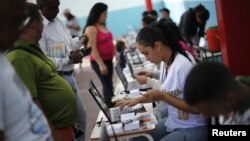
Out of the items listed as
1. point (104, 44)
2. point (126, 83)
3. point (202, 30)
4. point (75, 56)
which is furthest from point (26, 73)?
point (104, 44)

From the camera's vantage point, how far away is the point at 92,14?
4.33m

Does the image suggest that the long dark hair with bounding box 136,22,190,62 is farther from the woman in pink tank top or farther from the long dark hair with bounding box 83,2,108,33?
the long dark hair with bounding box 83,2,108,33

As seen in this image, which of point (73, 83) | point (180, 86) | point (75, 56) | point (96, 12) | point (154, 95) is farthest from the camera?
point (96, 12)

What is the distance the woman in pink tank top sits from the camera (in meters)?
4.30

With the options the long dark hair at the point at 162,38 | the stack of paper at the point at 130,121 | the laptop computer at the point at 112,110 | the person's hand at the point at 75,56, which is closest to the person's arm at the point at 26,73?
the laptop computer at the point at 112,110

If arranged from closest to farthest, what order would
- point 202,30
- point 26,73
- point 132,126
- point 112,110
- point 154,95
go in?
point 26,73, point 154,95, point 132,126, point 112,110, point 202,30

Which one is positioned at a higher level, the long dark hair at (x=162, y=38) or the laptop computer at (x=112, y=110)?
the long dark hair at (x=162, y=38)

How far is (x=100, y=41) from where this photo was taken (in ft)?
14.5

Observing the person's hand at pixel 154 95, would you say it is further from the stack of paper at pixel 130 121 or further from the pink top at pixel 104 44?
the pink top at pixel 104 44

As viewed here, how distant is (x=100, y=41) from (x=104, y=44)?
0.08 metres

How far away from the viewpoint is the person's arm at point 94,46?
169 inches

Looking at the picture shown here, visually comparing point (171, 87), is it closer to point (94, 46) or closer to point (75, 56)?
point (75, 56)

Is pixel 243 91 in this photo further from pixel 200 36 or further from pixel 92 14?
pixel 92 14

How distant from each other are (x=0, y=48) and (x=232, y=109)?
0.89 meters
